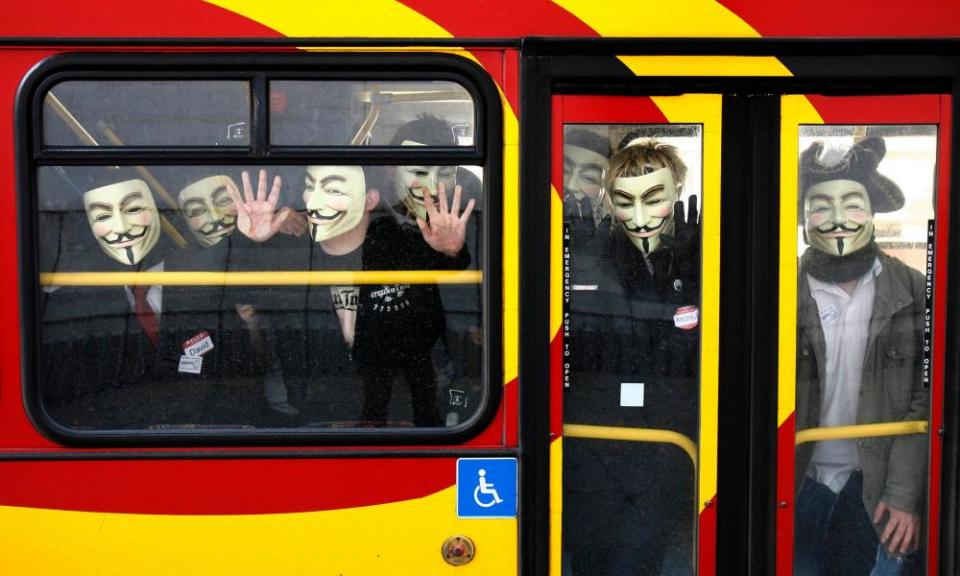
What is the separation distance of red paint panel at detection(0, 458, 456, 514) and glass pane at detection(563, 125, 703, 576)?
0.48m

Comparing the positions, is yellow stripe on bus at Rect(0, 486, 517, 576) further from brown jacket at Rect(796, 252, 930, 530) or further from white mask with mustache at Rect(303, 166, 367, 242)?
brown jacket at Rect(796, 252, 930, 530)

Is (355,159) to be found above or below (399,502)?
above

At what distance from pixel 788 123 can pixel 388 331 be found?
4.60ft

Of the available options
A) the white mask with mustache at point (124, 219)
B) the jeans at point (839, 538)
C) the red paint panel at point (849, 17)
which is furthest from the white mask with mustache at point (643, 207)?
the white mask with mustache at point (124, 219)

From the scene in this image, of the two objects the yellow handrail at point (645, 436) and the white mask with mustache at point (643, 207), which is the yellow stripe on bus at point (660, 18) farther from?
the yellow handrail at point (645, 436)

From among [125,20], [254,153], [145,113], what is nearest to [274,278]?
[254,153]

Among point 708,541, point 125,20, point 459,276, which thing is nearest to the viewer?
point 125,20

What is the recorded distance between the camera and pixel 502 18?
283 centimetres

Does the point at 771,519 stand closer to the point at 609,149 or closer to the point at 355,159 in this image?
the point at 609,149

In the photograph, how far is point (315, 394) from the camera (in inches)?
114

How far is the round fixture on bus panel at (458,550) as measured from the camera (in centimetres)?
287

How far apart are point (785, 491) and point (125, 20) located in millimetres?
2488

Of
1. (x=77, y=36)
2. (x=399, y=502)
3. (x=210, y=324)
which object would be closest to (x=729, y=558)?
(x=399, y=502)

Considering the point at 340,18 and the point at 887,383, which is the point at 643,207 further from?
the point at 340,18
